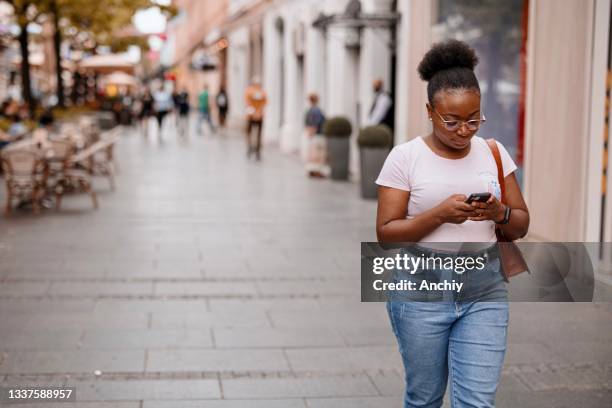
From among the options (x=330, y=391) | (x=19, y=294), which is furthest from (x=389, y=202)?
(x=19, y=294)

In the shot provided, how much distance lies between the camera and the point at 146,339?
6.69 m

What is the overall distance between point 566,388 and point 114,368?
263 cm

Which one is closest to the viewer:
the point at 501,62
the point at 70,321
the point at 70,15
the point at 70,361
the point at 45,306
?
the point at 70,361

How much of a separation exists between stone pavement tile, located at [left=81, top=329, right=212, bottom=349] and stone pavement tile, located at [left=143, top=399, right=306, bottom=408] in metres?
1.22

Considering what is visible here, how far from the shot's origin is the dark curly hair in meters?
3.47

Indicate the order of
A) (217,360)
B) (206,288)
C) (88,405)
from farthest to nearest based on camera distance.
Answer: (206,288) → (217,360) → (88,405)

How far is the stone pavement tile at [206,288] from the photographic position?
8320 mm

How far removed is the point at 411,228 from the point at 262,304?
4563mm

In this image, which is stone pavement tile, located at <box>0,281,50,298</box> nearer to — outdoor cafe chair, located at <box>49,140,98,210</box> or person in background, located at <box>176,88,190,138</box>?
outdoor cafe chair, located at <box>49,140,98,210</box>

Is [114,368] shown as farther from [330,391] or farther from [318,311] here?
[318,311]

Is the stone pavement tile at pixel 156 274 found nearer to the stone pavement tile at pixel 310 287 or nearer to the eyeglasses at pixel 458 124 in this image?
the stone pavement tile at pixel 310 287

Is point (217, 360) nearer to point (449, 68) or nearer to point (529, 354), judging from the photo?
Result: point (529, 354)

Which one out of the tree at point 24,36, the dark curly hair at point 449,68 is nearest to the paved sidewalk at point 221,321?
the dark curly hair at point 449,68

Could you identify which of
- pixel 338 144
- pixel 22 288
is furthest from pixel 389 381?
pixel 338 144
